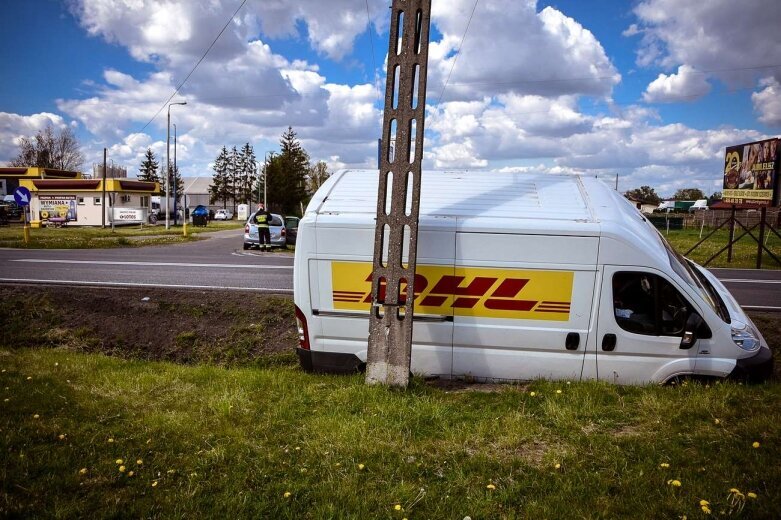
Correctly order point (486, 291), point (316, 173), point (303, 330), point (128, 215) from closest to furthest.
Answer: point (486, 291) → point (303, 330) → point (128, 215) → point (316, 173)

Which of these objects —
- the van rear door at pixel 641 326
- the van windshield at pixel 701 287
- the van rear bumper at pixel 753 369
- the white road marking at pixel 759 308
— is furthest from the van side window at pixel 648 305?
the white road marking at pixel 759 308

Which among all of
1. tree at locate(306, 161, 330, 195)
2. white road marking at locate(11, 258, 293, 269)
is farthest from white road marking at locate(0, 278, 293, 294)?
tree at locate(306, 161, 330, 195)

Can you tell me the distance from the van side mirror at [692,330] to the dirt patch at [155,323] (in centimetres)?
502

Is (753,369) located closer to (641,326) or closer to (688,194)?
(641,326)

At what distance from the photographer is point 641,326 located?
17.9 ft

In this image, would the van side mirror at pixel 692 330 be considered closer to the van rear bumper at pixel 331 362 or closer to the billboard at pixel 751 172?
the van rear bumper at pixel 331 362

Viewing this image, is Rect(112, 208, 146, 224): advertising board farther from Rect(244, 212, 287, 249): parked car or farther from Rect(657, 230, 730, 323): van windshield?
Rect(657, 230, 730, 323): van windshield

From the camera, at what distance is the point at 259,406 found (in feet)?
16.6

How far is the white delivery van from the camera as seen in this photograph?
5324 millimetres

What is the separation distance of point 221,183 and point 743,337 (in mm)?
97654

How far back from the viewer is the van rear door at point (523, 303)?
5.37 meters

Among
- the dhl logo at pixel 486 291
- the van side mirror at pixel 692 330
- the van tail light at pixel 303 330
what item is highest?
the dhl logo at pixel 486 291

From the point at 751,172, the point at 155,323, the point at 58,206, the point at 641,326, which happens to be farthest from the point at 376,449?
the point at 58,206

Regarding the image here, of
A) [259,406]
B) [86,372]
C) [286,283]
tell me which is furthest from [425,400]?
[286,283]
